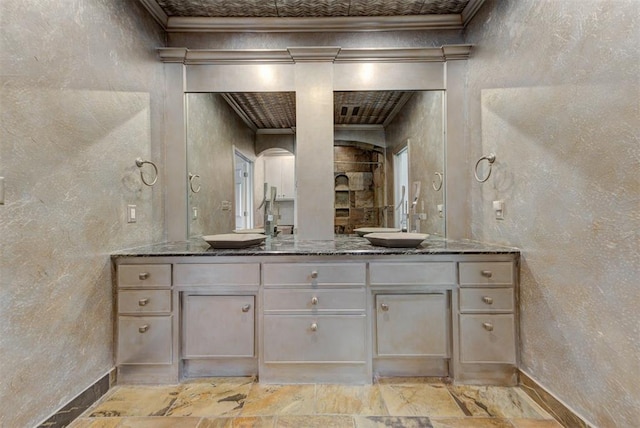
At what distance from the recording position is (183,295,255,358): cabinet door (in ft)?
6.56

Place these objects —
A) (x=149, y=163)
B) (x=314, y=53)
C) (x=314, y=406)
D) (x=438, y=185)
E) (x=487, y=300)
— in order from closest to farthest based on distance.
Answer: (x=314, y=406) < (x=487, y=300) < (x=149, y=163) < (x=314, y=53) < (x=438, y=185)

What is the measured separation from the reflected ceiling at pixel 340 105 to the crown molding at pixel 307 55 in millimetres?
262

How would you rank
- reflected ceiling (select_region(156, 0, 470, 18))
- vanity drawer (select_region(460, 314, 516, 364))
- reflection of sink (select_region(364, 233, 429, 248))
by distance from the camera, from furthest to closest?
reflected ceiling (select_region(156, 0, 470, 18)) < reflection of sink (select_region(364, 233, 429, 248)) < vanity drawer (select_region(460, 314, 516, 364))

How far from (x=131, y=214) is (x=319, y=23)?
2.02m

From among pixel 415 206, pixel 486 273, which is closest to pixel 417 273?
pixel 486 273

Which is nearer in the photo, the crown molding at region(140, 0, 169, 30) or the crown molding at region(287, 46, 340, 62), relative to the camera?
the crown molding at region(140, 0, 169, 30)

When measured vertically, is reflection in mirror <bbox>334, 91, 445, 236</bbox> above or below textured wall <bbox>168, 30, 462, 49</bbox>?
below

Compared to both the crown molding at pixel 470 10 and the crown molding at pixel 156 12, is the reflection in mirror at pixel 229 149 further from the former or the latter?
the crown molding at pixel 470 10

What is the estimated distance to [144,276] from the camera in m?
1.97

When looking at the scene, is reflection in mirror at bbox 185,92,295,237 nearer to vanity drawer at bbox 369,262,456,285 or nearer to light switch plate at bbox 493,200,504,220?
vanity drawer at bbox 369,262,456,285

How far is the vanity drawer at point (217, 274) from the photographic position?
78.3 inches

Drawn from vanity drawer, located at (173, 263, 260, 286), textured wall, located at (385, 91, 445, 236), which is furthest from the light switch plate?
vanity drawer, located at (173, 263, 260, 286)

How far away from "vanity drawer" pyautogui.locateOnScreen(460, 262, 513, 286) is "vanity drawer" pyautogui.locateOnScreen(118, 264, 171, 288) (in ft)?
6.09

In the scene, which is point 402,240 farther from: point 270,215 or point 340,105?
point 340,105
